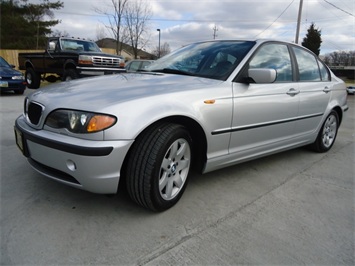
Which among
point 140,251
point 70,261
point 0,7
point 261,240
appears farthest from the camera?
point 0,7

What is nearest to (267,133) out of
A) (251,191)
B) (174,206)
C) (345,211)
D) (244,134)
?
A: (244,134)

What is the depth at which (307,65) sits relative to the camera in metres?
4.01

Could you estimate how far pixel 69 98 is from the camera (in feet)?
7.53

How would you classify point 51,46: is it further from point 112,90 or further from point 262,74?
point 262,74

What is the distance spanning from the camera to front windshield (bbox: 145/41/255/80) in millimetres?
3007

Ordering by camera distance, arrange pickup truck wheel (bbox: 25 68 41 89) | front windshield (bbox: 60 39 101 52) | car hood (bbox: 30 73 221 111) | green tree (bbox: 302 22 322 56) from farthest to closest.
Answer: green tree (bbox: 302 22 322 56)
pickup truck wheel (bbox: 25 68 41 89)
front windshield (bbox: 60 39 101 52)
car hood (bbox: 30 73 221 111)

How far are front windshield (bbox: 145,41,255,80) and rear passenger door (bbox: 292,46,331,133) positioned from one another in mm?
1022

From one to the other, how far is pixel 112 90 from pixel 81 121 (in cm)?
43

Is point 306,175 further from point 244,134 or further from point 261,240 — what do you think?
point 261,240

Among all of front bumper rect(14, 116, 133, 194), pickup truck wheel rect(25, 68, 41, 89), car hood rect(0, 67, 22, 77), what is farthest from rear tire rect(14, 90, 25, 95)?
front bumper rect(14, 116, 133, 194)

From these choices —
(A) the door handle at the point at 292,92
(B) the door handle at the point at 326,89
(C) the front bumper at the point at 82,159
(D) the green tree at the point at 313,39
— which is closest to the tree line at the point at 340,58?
(D) the green tree at the point at 313,39

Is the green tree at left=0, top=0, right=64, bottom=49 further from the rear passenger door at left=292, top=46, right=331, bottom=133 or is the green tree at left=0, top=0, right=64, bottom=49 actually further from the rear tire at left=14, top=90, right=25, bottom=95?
the rear passenger door at left=292, top=46, right=331, bottom=133

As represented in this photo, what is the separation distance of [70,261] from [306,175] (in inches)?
112

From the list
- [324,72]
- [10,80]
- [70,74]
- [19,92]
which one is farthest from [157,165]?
[19,92]
